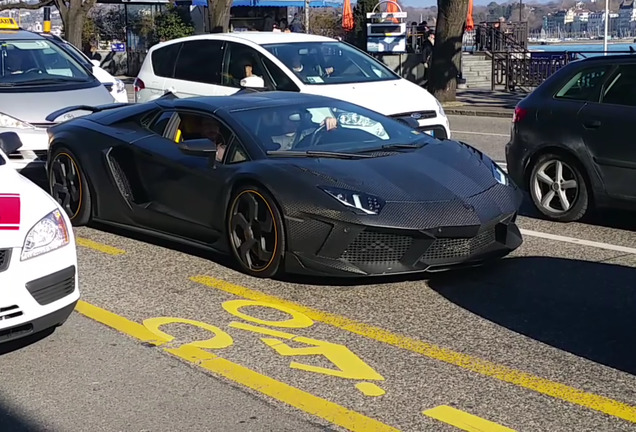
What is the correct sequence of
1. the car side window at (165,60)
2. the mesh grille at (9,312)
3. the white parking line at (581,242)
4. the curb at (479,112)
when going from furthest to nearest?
the curb at (479,112), the car side window at (165,60), the white parking line at (581,242), the mesh grille at (9,312)

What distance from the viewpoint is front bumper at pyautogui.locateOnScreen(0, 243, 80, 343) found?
16.1ft

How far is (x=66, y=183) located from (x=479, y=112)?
43.0 ft

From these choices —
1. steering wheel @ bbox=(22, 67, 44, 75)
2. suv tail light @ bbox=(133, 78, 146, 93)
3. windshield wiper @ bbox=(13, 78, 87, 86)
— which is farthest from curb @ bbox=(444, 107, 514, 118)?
steering wheel @ bbox=(22, 67, 44, 75)

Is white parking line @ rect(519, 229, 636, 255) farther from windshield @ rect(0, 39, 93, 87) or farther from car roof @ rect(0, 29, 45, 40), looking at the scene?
car roof @ rect(0, 29, 45, 40)

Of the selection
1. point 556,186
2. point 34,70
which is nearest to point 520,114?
point 556,186

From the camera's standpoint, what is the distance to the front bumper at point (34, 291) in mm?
4922

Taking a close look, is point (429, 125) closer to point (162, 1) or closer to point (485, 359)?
point (485, 359)

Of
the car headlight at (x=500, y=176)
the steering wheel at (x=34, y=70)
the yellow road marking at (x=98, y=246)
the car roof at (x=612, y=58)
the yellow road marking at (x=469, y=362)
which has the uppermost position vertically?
the car roof at (x=612, y=58)

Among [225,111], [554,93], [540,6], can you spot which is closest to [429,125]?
[554,93]

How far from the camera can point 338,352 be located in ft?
17.5

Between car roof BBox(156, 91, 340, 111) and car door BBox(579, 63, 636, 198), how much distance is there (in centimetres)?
226

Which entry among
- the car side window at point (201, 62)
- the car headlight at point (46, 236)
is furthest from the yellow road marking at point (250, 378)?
the car side window at point (201, 62)

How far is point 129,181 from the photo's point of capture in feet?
26.1

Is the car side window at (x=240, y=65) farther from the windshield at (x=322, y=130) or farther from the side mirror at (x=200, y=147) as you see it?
the side mirror at (x=200, y=147)
